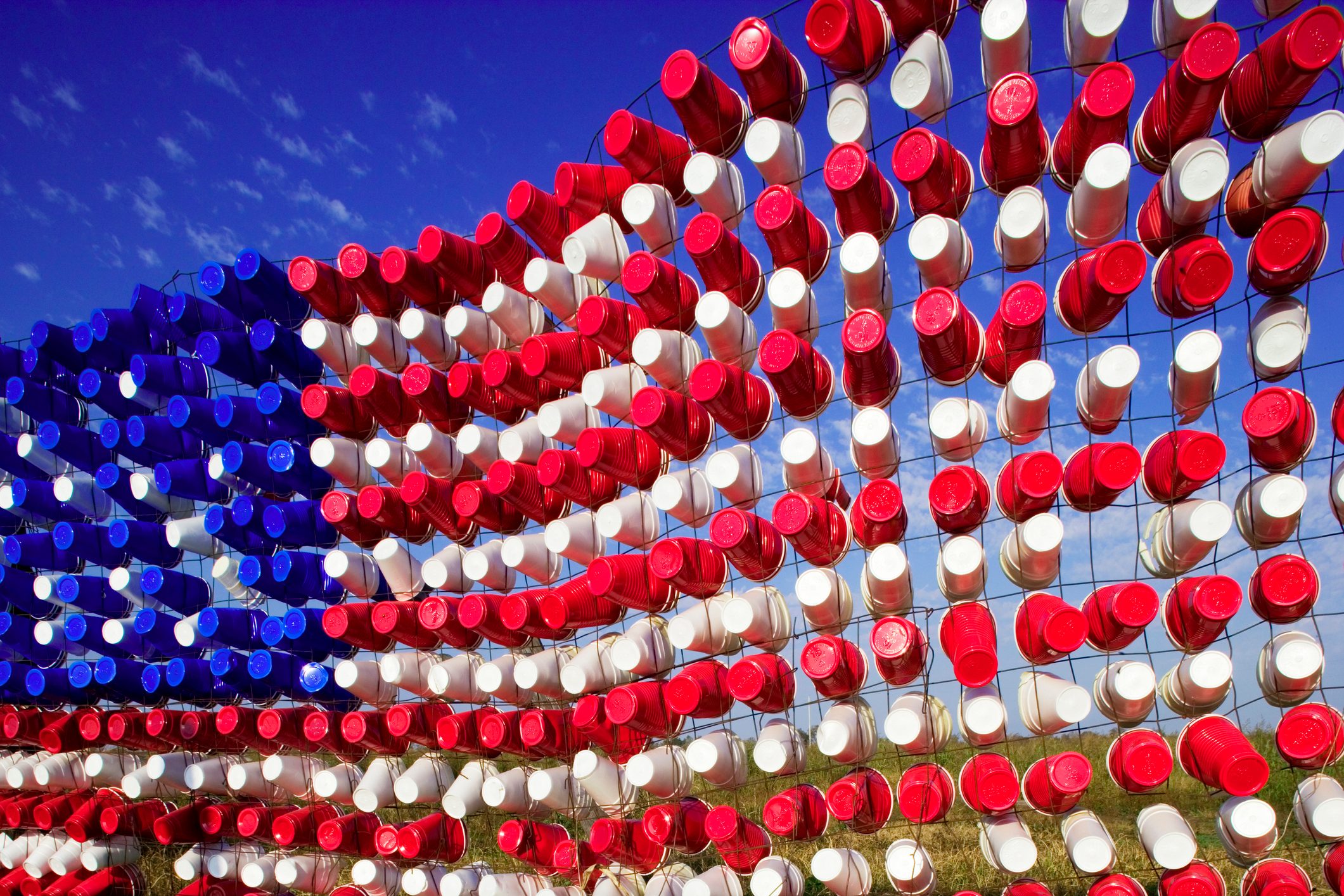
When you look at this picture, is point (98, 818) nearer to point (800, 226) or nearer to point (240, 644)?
point (240, 644)

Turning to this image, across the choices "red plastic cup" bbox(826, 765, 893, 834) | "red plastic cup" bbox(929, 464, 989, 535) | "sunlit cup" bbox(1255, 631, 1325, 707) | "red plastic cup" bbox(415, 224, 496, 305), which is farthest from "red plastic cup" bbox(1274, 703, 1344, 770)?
"red plastic cup" bbox(415, 224, 496, 305)

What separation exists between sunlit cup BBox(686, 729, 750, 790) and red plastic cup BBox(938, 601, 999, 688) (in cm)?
76

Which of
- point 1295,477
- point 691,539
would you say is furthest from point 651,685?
point 1295,477

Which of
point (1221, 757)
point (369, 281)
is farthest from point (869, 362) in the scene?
point (369, 281)

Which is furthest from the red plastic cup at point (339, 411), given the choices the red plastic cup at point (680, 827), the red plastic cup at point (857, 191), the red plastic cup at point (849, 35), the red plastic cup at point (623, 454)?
the red plastic cup at point (849, 35)

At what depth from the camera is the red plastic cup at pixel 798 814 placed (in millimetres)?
2824

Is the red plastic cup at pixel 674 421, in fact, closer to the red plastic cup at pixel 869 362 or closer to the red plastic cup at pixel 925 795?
the red plastic cup at pixel 869 362

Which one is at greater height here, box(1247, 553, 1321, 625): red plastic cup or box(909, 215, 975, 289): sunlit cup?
box(909, 215, 975, 289): sunlit cup

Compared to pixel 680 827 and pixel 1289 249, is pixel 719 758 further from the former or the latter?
pixel 1289 249

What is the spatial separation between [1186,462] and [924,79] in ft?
4.13

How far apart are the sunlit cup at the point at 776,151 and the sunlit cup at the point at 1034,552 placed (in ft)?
4.11

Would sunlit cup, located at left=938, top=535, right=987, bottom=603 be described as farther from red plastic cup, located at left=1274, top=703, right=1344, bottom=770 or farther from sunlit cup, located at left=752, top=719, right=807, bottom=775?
red plastic cup, located at left=1274, top=703, right=1344, bottom=770

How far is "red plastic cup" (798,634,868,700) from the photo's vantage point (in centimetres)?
276

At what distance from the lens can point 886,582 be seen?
2.70 meters
